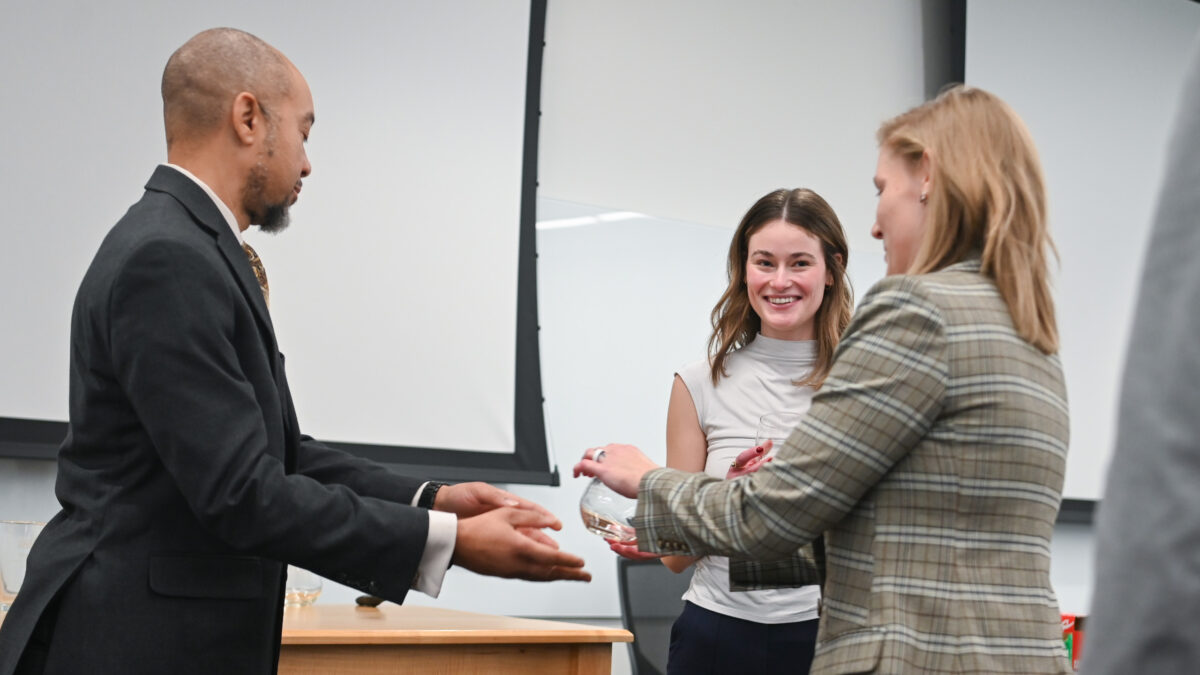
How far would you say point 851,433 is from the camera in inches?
44.5

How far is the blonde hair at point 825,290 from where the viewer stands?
2.26 metres

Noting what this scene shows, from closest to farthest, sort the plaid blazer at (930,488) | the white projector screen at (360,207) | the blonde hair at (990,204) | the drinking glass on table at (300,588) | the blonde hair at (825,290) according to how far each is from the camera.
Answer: the plaid blazer at (930,488), the blonde hair at (990,204), the blonde hair at (825,290), the drinking glass on table at (300,588), the white projector screen at (360,207)

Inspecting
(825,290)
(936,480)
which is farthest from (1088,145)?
(936,480)

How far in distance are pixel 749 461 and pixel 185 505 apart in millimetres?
694

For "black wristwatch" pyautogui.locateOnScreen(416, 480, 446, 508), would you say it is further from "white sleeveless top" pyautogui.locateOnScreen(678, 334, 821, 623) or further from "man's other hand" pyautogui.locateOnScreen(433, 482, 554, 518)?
"white sleeveless top" pyautogui.locateOnScreen(678, 334, 821, 623)

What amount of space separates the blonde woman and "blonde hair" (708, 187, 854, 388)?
3.34 ft

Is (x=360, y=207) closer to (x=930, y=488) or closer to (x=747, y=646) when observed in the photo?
(x=747, y=646)

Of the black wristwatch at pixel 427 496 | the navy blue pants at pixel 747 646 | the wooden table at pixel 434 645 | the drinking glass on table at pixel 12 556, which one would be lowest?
the wooden table at pixel 434 645

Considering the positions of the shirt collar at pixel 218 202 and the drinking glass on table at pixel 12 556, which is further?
the drinking glass on table at pixel 12 556

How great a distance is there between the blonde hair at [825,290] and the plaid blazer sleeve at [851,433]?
1.03 metres

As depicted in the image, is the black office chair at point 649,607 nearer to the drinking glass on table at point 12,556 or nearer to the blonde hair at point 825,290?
the blonde hair at point 825,290

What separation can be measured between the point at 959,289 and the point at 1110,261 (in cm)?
395

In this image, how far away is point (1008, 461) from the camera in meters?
1.13

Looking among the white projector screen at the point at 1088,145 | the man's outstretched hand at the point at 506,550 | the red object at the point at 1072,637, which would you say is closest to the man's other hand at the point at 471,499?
the man's outstretched hand at the point at 506,550
